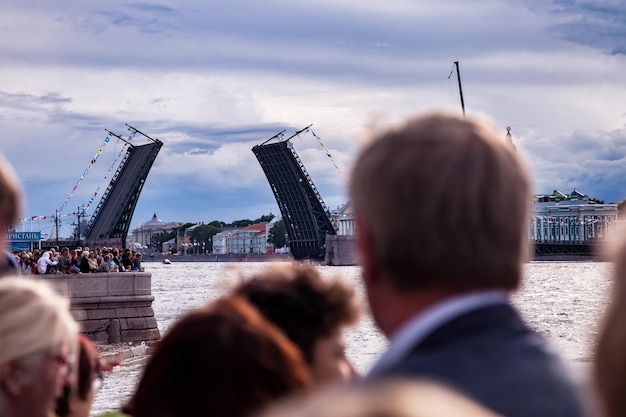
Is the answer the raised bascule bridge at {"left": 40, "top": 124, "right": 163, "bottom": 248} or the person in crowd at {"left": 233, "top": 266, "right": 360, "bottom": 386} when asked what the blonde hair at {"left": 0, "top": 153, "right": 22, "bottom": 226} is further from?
the raised bascule bridge at {"left": 40, "top": 124, "right": 163, "bottom": 248}

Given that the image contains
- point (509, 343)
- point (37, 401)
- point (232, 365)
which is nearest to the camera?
point (509, 343)

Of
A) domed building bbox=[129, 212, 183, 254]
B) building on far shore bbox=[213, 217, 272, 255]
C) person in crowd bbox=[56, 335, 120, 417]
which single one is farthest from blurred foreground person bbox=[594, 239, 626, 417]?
domed building bbox=[129, 212, 183, 254]

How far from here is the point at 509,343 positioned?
3.80 feet

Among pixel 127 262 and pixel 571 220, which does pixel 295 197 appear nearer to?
pixel 127 262

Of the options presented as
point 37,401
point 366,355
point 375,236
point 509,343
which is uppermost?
point 375,236

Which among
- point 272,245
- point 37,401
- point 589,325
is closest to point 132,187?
point 589,325

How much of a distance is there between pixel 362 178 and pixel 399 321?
0.16 meters

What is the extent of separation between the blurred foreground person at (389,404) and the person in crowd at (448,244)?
46 centimetres

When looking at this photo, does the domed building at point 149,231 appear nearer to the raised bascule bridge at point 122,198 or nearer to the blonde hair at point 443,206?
the raised bascule bridge at point 122,198

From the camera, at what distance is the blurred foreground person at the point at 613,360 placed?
3.69ft

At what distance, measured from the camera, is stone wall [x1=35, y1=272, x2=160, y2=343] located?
1498 centimetres

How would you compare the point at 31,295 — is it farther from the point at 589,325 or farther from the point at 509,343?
the point at 589,325

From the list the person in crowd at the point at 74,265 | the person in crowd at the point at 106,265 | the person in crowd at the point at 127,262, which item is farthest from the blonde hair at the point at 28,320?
the person in crowd at the point at 127,262

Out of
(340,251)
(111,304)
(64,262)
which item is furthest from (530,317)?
(340,251)
